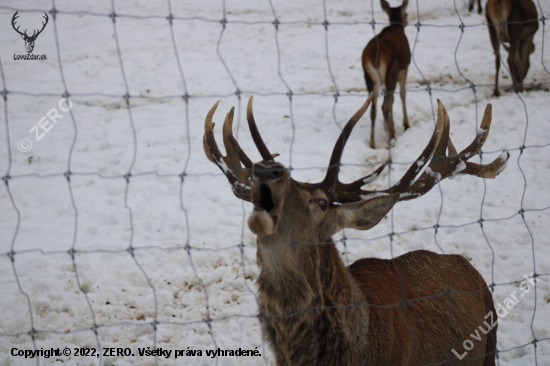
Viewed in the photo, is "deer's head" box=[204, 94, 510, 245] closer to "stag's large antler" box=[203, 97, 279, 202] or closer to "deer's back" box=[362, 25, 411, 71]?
"stag's large antler" box=[203, 97, 279, 202]

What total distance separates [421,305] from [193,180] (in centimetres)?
371

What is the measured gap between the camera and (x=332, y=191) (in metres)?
2.64

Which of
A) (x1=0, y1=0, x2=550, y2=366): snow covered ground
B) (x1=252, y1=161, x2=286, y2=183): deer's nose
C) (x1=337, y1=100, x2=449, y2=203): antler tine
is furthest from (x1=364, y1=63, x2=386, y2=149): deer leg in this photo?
(x1=252, y1=161, x2=286, y2=183): deer's nose

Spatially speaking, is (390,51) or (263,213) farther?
(390,51)

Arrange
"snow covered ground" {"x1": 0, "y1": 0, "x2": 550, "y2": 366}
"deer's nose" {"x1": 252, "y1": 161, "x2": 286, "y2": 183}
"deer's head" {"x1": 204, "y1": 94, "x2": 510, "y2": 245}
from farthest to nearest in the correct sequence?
"snow covered ground" {"x1": 0, "y1": 0, "x2": 550, "y2": 366} < "deer's head" {"x1": 204, "y1": 94, "x2": 510, "y2": 245} < "deer's nose" {"x1": 252, "y1": 161, "x2": 286, "y2": 183}

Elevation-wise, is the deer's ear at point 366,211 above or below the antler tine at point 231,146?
below

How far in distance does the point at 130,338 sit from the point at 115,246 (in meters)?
1.35

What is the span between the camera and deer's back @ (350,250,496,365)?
2.63 m

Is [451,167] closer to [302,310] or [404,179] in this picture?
[404,179]

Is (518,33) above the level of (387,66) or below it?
above

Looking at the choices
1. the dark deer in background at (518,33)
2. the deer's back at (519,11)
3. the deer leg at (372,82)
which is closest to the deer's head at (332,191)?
the deer leg at (372,82)

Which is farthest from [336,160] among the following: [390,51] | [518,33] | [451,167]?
[518,33]

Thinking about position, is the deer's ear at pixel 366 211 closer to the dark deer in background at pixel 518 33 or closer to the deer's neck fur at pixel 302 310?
the deer's neck fur at pixel 302 310

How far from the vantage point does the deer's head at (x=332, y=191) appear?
2336 millimetres
